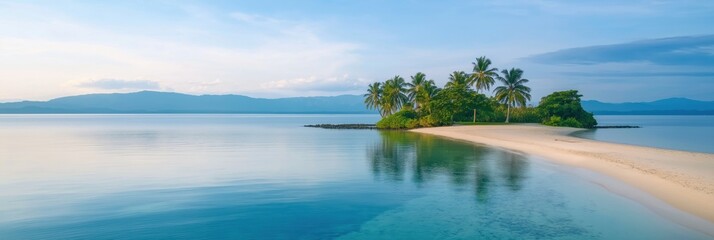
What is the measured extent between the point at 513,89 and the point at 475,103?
7.29 meters

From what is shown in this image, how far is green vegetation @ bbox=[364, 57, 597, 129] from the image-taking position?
83.1 meters

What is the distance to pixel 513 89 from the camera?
84.2 metres

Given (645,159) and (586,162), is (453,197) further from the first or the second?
(645,159)

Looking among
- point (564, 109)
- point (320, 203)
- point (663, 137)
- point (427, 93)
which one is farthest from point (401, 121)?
point (320, 203)

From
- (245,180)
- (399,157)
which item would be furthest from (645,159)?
(245,180)

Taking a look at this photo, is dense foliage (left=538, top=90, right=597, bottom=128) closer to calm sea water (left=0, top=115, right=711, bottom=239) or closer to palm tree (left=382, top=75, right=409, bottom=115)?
palm tree (left=382, top=75, right=409, bottom=115)

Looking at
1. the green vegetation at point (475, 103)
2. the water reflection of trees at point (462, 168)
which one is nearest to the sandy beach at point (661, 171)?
the water reflection of trees at point (462, 168)

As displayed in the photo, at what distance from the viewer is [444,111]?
8288 centimetres

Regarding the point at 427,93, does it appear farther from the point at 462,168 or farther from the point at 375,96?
the point at 462,168

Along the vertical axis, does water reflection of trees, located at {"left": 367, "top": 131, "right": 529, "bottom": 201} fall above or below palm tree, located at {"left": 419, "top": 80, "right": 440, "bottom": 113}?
below

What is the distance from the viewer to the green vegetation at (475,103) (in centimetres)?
8309

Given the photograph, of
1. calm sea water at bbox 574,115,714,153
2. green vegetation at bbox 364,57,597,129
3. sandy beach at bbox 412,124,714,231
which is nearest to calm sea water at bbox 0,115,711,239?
sandy beach at bbox 412,124,714,231

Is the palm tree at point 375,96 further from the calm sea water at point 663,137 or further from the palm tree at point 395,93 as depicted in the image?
the calm sea water at point 663,137

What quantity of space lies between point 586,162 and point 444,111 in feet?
182
